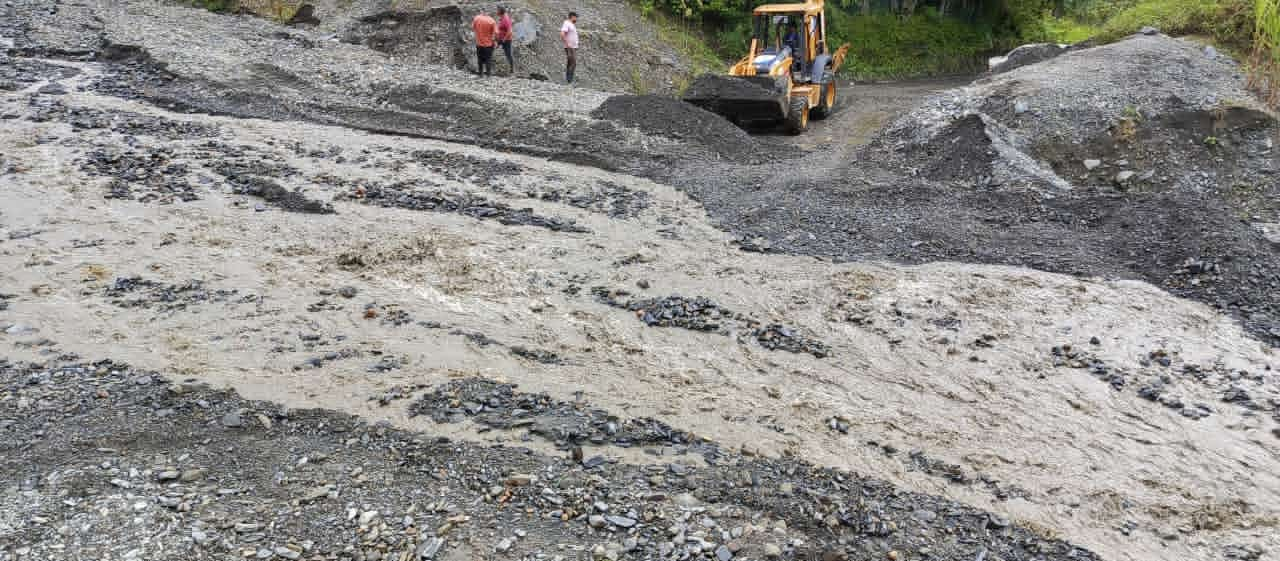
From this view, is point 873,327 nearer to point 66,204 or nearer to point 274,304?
point 274,304

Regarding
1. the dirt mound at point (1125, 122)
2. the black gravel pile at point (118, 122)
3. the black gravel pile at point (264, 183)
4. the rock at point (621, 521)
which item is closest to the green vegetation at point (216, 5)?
the black gravel pile at point (118, 122)

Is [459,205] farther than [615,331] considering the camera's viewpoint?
Yes

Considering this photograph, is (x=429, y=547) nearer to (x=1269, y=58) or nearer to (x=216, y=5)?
(x=1269, y=58)

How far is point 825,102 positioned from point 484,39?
655cm

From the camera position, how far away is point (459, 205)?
9484 mm

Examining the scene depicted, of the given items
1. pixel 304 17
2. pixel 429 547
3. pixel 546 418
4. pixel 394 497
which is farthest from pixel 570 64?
pixel 429 547

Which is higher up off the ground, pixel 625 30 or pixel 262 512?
pixel 625 30

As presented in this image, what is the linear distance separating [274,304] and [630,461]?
12.4ft

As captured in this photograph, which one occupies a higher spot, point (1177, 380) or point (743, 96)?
point (743, 96)

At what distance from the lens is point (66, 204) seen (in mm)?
8680

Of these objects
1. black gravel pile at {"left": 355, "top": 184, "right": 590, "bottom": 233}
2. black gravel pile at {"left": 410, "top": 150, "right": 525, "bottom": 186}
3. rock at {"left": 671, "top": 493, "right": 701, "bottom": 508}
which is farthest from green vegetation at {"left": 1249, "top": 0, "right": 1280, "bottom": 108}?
rock at {"left": 671, "top": 493, "right": 701, "bottom": 508}

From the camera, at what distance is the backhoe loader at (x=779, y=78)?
1366 cm

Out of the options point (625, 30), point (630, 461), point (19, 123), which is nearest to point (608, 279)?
point (630, 461)

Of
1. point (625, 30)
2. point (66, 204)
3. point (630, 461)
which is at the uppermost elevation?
point (625, 30)
